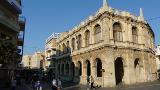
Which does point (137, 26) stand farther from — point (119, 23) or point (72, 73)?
point (72, 73)

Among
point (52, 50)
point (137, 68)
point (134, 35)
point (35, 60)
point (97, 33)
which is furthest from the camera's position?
point (35, 60)

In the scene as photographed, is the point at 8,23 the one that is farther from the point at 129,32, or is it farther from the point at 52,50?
the point at 52,50

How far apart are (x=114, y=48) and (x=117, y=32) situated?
279 cm

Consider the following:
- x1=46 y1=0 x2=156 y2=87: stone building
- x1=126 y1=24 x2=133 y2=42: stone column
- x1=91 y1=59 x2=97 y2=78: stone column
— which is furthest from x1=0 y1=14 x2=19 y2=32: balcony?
x1=126 y1=24 x2=133 y2=42: stone column

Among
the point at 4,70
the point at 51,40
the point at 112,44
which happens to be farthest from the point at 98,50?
the point at 51,40

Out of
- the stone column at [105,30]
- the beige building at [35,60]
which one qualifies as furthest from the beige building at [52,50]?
the stone column at [105,30]

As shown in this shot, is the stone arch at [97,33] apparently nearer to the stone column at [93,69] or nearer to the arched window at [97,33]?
the arched window at [97,33]

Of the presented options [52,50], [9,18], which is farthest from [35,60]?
[9,18]

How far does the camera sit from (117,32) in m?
33.7

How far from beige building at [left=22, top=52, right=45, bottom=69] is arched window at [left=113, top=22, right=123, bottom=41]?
45613 millimetres

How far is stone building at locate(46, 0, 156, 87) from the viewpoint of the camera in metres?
31.7

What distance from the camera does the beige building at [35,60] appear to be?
262 feet

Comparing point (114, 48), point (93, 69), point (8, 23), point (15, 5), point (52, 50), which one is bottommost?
point (93, 69)

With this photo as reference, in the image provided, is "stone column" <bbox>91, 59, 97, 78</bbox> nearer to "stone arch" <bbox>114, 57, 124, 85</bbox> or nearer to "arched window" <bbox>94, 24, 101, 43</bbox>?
"arched window" <bbox>94, 24, 101, 43</bbox>
